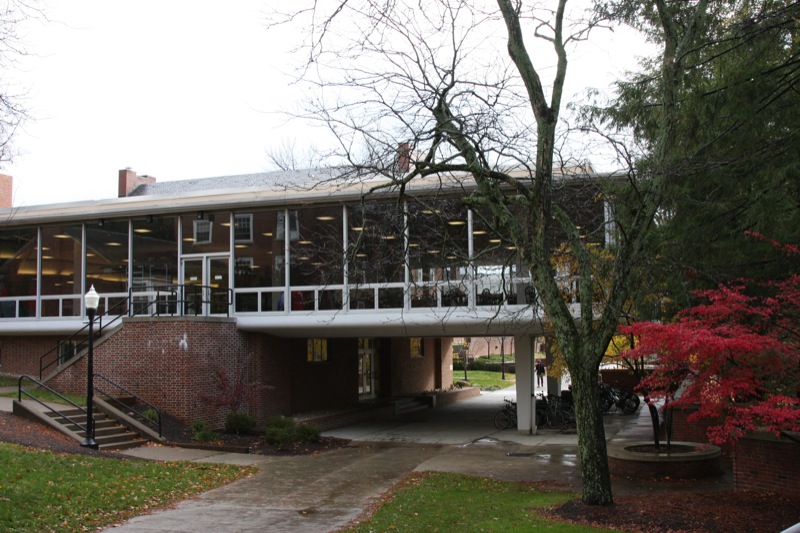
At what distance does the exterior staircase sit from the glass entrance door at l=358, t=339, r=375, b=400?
490 inches

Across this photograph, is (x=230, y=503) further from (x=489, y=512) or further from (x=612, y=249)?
(x=612, y=249)

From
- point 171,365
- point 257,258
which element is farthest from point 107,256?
point 171,365

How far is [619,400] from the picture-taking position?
1104 inches

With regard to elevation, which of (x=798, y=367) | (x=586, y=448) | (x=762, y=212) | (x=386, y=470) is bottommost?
(x=386, y=470)

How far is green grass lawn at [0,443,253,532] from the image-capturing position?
401 inches

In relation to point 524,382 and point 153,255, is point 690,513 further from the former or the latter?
point 153,255

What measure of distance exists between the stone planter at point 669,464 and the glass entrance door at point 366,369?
1615 centimetres

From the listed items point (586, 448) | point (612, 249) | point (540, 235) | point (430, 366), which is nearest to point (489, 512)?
point (586, 448)

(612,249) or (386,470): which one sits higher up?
(612,249)

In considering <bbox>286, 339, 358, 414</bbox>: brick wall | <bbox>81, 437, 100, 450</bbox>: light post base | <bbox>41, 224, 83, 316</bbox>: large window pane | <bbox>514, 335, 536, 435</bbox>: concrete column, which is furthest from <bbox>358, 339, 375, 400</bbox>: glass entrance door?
<bbox>81, 437, 100, 450</bbox>: light post base

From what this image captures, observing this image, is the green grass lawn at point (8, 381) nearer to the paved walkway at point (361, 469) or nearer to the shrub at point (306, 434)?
the paved walkway at point (361, 469)

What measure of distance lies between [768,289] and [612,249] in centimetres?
316

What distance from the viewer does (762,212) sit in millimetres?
11828

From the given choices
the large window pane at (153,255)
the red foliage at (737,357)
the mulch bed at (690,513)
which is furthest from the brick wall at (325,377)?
the red foliage at (737,357)
